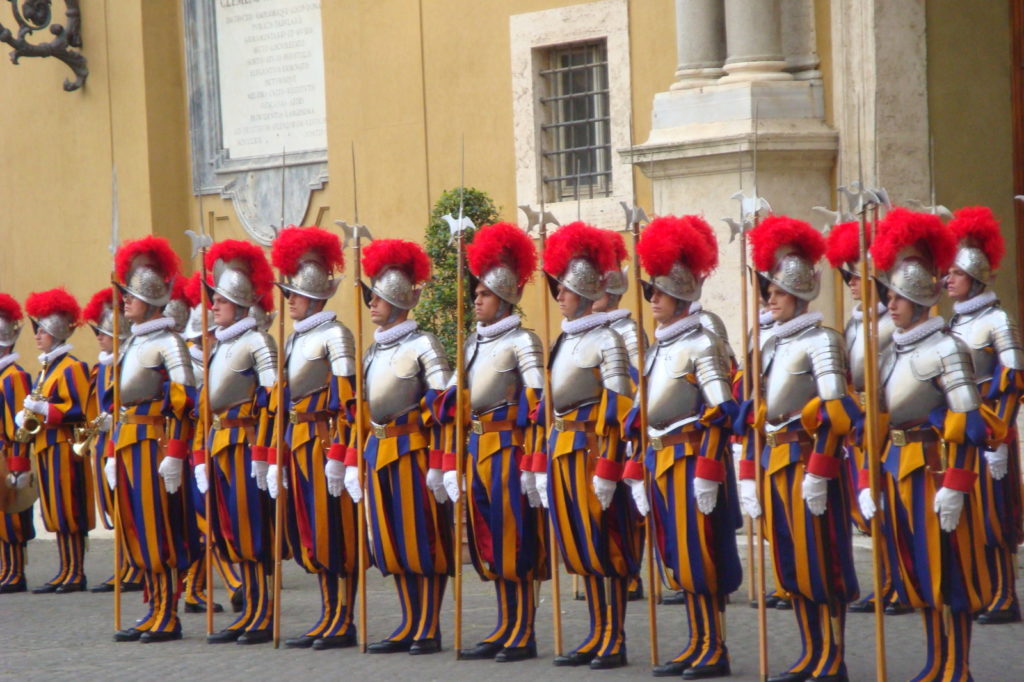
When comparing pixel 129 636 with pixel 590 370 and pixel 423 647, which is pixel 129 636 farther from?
pixel 590 370

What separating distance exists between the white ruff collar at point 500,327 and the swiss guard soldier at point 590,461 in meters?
0.31

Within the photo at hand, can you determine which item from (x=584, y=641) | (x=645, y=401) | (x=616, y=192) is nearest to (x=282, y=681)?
(x=584, y=641)

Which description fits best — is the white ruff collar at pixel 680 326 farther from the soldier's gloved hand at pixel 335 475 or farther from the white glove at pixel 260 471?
the white glove at pixel 260 471

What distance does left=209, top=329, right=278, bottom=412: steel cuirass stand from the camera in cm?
918

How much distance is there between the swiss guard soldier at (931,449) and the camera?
22.2 ft

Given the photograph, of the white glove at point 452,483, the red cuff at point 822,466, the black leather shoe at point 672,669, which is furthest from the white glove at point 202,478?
the red cuff at point 822,466

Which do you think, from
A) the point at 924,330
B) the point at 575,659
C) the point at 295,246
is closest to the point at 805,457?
the point at 924,330

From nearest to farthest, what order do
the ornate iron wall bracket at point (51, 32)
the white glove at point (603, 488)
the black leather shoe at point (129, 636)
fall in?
the white glove at point (603, 488)
the black leather shoe at point (129, 636)
the ornate iron wall bracket at point (51, 32)

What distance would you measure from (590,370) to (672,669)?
1321 mm

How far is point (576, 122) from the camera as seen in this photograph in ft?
48.2

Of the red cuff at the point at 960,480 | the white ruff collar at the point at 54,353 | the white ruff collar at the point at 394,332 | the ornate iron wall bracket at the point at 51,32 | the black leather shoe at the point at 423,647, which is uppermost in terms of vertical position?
the ornate iron wall bracket at the point at 51,32

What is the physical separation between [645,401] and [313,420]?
1.90m

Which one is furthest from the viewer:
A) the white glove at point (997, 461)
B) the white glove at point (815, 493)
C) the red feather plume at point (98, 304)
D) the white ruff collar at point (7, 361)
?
the white ruff collar at point (7, 361)

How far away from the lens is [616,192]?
46.6 feet
